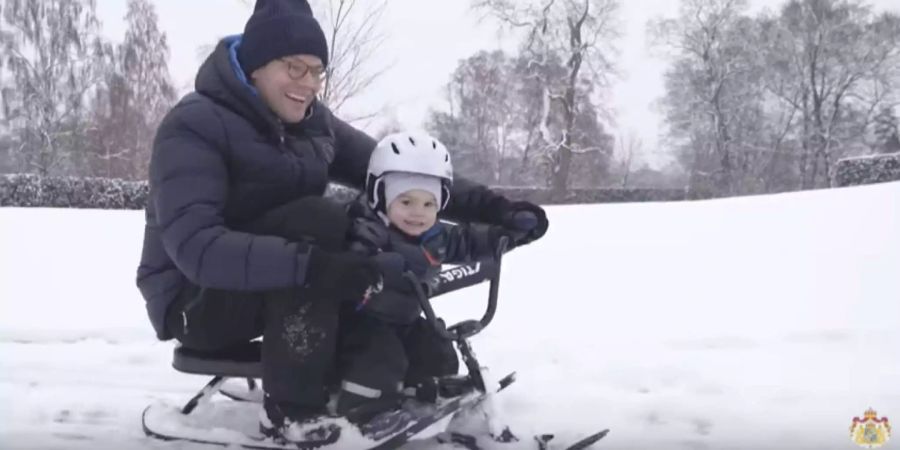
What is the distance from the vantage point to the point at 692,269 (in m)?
5.84

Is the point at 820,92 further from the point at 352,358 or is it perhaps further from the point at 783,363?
the point at 352,358

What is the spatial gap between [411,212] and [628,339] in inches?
75.6

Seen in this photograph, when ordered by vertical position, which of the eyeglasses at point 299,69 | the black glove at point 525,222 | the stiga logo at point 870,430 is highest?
the eyeglasses at point 299,69

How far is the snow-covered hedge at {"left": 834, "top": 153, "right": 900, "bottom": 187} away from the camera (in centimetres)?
1327

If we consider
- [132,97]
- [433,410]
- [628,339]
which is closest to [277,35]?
[433,410]

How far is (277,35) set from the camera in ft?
7.48

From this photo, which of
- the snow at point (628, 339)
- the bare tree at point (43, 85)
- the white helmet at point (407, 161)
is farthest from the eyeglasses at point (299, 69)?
the bare tree at point (43, 85)

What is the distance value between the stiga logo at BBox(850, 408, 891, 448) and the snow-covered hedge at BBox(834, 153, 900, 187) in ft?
38.3

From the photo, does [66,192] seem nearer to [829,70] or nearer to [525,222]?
[525,222]

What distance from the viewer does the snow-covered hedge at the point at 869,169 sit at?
13266 millimetres

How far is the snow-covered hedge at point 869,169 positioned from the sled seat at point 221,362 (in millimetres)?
13048

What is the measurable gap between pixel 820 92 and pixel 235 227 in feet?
89.0

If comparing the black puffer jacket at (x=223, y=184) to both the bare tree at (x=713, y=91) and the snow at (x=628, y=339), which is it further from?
the bare tree at (x=713, y=91)

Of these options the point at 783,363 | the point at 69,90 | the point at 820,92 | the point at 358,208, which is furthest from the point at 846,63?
the point at 358,208
